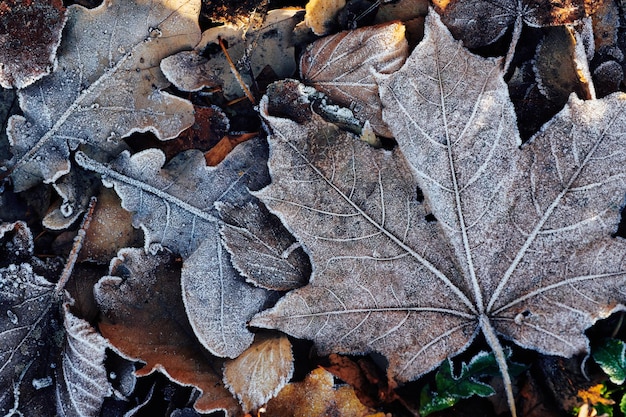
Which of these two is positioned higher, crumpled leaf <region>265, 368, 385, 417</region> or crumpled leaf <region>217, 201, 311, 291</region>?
crumpled leaf <region>217, 201, 311, 291</region>

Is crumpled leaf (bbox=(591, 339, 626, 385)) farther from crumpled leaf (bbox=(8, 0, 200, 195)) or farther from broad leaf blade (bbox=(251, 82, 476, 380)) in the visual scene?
crumpled leaf (bbox=(8, 0, 200, 195))

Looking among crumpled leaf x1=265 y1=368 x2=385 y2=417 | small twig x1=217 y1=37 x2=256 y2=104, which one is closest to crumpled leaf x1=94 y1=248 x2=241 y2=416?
crumpled leaf x1=265 y1=368 x2=385 y2=417

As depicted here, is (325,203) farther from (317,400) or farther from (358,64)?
(317,400)

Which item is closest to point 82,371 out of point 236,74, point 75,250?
point 75,250

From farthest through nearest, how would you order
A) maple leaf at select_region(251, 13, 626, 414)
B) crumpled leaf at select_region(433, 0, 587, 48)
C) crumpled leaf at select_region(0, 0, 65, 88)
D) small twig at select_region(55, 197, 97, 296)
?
1. small twig at select_region(55, 197, 97, 296)
2. crumpled leaf at select_region(0, 0, 65, 88)
3. crumpled leaf at select_region(433, 0, 587, 48)
4. maple leaf at select_region(251, 13, 626, 414)

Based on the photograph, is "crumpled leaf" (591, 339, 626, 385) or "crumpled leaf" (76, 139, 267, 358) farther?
"crumpled leaf" (76, 139, 267, 358)

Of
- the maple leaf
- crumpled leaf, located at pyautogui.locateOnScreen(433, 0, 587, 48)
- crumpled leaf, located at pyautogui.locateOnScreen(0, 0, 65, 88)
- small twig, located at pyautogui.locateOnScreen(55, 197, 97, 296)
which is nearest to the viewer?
the maple leaf
